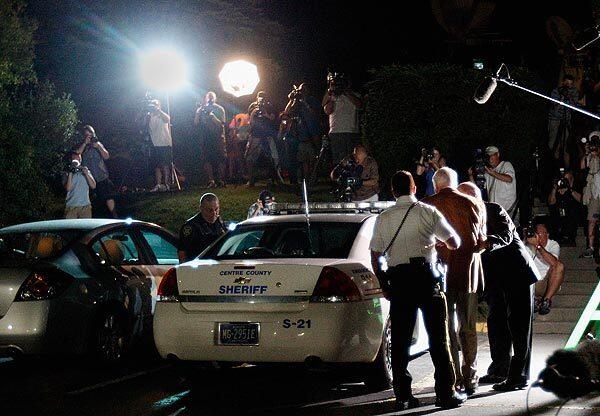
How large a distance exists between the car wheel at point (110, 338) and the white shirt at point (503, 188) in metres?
6.69

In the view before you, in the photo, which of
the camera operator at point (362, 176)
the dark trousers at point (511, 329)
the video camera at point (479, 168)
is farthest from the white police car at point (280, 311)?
the camera operator at point (362, 176)

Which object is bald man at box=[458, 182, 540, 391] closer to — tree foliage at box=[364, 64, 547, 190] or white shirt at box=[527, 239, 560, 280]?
white shirt at box=[527, 239, 560, 280]

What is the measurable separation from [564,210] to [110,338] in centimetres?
803

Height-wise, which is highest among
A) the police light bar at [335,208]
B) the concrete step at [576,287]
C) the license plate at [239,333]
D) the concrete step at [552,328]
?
the police light bar at [335,208]

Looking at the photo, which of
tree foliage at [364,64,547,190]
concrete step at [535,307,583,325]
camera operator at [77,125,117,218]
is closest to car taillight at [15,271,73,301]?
concrete step at [535,307,583,325]

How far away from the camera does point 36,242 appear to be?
39.5 ft

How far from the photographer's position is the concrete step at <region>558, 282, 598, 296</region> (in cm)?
A: 1481

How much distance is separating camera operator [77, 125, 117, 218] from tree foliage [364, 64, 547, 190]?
431 centimetres

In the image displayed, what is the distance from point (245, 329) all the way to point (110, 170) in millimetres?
15891

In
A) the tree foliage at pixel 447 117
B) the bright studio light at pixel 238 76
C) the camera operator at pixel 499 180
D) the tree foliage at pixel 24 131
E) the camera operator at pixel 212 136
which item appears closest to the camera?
the camera operator at pixel 499 180

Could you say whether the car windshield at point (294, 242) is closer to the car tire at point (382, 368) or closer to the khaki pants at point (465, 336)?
the car tire at point (382, 368)

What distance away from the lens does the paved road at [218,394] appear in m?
9.18

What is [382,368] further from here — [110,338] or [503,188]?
[503,188]

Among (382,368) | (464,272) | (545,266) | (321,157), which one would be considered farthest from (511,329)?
(321,157)
